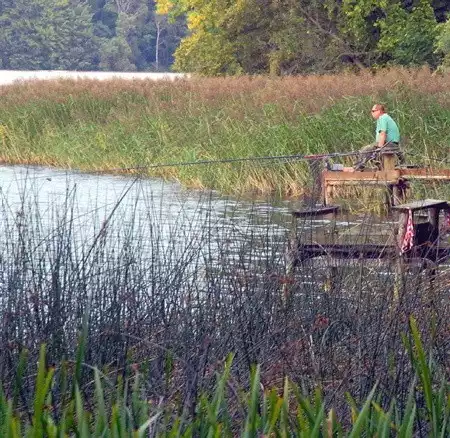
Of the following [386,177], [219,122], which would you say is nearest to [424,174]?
[386,177]

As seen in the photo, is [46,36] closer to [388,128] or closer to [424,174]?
[388,128]

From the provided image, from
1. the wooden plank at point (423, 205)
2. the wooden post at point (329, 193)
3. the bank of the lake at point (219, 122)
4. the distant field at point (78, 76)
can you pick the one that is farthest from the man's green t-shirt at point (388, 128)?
the distant field at point (78, 76)

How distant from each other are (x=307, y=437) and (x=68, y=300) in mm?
3156

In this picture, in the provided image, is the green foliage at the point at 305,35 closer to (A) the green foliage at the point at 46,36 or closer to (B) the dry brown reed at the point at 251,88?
(B) the dry brown reed at the point at 251,88

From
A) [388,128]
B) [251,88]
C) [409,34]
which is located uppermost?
[409,34]

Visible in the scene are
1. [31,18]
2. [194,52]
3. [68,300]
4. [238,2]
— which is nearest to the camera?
[68,300]

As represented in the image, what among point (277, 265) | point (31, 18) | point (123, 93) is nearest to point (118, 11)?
point (31, 18)

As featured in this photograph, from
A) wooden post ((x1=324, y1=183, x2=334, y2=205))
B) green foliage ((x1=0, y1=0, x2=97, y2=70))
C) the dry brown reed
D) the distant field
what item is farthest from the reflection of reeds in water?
green foliage ((x1=0, y1=0, x2=97, y2=70))

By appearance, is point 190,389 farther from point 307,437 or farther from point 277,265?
point 277,265

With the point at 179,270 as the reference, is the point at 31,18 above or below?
above

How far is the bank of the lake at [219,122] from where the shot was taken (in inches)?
715

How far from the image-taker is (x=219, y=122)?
21547mm

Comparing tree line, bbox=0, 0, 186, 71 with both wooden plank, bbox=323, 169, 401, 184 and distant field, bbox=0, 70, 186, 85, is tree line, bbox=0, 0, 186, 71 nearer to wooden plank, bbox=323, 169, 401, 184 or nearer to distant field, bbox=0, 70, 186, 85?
distant field, bbox=0, 70, 186, 85

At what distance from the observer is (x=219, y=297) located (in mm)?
6145
